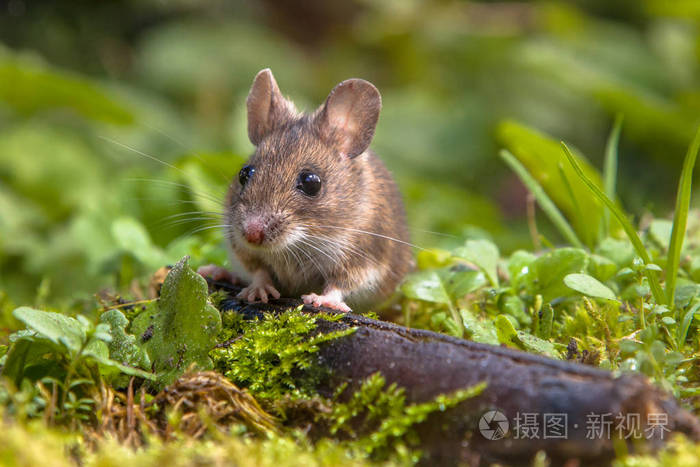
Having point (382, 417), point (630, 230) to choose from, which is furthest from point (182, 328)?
point (630, 230)

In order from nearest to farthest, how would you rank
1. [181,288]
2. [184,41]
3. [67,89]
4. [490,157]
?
[181,288] < [67,89] < [490,157] < [184,41]

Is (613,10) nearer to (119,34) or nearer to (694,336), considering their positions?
(119,34)

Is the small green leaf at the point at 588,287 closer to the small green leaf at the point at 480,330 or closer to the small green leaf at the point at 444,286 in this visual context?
the small green leaf at the point at 480,330

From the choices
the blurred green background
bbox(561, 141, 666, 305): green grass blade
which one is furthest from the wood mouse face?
the blurred green background

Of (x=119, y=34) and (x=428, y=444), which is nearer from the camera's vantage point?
(x=428, y=444)

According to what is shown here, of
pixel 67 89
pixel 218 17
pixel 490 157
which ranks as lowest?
pixel 490 157

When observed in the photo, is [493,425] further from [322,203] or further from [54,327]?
[322,203]

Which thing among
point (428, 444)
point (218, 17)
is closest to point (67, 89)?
point (218, 17)
